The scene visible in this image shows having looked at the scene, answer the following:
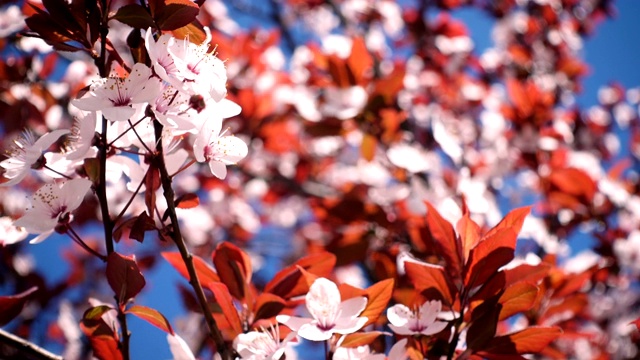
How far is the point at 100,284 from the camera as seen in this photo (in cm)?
292

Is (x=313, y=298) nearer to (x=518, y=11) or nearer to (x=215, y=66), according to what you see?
(x=215, y=66)

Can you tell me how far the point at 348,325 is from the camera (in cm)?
69

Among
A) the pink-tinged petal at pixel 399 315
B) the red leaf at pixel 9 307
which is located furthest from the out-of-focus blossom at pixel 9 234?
the pink-tinged petal at pixel 399 315

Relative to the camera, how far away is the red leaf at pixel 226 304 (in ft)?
2.39

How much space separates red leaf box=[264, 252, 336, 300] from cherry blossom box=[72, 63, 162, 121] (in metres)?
0.35

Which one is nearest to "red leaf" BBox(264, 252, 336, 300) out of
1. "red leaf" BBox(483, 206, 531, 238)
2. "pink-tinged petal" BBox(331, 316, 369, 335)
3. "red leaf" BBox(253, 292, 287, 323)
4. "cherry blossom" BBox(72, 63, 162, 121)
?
"red leaf" BBox(253, 292, 287, 323)

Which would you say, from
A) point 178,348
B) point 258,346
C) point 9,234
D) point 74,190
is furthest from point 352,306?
point 9,234

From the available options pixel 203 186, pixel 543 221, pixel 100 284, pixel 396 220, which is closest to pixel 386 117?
pixel 396 220

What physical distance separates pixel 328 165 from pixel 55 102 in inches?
62.0

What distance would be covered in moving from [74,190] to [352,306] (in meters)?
0.38

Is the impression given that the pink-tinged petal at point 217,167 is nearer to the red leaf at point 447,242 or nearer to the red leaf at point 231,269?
the red leaf at point 231,269

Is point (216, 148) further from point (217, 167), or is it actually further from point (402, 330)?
point (402, 330)

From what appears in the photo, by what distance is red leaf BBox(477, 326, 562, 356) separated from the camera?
754 mm

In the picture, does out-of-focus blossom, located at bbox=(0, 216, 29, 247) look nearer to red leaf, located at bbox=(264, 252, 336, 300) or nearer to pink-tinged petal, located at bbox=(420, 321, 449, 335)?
red leaf, located at bbox=(264, 252, 336, 300)
